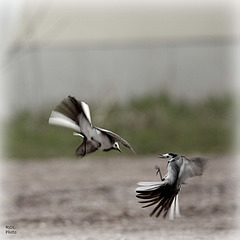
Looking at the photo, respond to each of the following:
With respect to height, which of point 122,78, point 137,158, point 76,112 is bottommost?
point 76,112

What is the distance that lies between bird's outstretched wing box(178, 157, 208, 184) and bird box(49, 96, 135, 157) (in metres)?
0.34

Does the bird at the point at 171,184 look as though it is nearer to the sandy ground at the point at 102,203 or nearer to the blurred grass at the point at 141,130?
the sandy ground at the point at 102,203

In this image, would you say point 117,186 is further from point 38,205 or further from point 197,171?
point 197,171

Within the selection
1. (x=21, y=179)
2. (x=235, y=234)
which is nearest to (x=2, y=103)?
(x=21, y=179)

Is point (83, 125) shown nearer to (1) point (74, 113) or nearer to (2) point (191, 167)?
(1) point (74, 113)

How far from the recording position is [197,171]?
137 inches

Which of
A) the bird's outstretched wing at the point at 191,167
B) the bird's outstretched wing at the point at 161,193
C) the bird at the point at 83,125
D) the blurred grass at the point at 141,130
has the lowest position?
the bird's outstretched wing at the point at 161,193

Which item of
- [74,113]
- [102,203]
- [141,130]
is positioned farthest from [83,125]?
[141,130]

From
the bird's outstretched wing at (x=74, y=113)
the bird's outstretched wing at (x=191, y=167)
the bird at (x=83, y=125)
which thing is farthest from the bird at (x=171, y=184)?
the bird's outstretched wing at (x=74, y=113)

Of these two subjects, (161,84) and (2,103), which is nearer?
(2,103)

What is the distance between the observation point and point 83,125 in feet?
11.3

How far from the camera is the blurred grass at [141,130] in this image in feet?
31.7

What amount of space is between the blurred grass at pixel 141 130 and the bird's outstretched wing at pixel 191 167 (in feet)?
18.8

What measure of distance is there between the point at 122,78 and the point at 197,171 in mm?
8027
